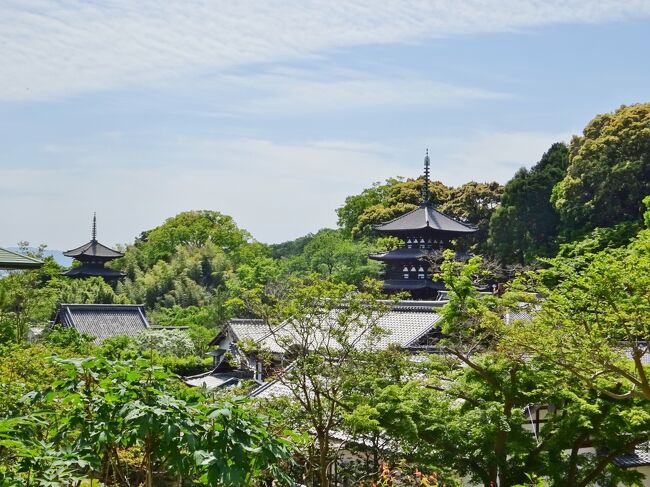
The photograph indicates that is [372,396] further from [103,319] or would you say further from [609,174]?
[609,174]

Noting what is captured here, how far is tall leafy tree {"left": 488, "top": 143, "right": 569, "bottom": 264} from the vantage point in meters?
40.6

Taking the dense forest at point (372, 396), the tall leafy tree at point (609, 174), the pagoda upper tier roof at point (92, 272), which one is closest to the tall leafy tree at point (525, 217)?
the tall leafy tree at point (609, 174)

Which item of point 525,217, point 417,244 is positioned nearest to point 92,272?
point 417,244

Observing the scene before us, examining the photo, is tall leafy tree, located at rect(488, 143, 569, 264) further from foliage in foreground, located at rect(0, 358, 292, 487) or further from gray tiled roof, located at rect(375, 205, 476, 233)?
foliage in foreground, located at rect(0, 358, 292, 487)

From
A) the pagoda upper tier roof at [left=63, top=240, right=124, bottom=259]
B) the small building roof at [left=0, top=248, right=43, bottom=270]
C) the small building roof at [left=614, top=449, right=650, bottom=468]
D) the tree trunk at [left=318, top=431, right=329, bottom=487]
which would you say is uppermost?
the pagoda upper tier roof at [left=63, top=240, right=124, bottom=259]

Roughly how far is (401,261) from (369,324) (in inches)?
1005

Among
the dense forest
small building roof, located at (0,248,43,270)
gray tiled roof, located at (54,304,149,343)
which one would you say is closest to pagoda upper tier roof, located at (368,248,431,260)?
the dense forest

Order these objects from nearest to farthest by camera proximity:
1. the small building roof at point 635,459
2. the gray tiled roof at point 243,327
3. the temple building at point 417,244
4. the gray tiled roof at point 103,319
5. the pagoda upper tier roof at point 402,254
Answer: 1. the small building roof at point 635,459
2. the gray tiled roof at point 243,327
3. the gray tiled roof at point 103,319
4. the temple building at point 417,244
5. the pagoda upper tier roof at point 402,254

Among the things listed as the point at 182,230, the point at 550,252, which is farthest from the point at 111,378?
the point at 182,230

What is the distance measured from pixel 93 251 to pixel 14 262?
142 feet

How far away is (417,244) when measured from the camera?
3778 cm

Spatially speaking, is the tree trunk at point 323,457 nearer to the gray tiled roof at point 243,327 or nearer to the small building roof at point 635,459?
the small building roof at point 635,459

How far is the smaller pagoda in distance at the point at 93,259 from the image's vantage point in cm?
5175

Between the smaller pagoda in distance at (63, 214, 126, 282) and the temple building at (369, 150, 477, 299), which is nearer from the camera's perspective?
the temple building at (369, 150, 477, 299)
